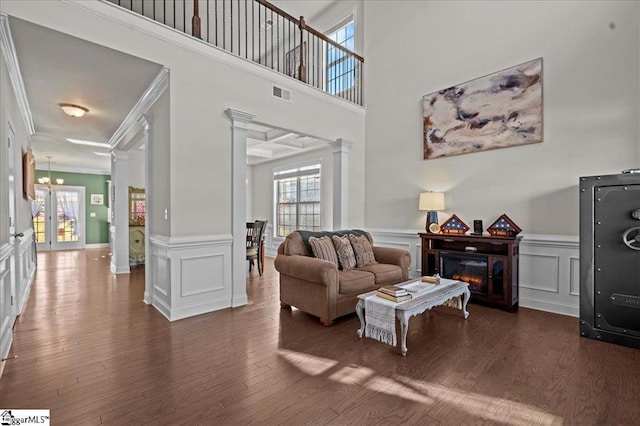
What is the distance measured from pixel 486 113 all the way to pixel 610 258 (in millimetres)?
2296

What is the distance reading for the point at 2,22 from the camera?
8.31 feet

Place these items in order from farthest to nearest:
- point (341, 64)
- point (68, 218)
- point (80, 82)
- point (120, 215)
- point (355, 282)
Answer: point (68, 218) < point (341, 64) < point (120, 215) < point (80, 82) < point (355, 282)

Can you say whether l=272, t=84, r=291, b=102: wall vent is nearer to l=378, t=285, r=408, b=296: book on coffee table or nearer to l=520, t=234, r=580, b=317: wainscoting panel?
l=378, t=285, r=408, b=296: book on coffee table

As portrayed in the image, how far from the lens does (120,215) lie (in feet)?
20.2

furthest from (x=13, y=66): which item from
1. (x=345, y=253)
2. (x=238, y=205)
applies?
(x=345, y=253)

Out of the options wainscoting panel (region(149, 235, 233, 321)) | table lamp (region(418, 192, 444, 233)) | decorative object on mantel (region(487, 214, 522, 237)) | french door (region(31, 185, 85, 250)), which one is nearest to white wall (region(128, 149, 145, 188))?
wainscoting panel (region(149, 235, 233, 321))

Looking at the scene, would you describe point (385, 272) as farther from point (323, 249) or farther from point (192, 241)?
point (192, 241)

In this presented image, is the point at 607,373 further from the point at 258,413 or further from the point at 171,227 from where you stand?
the point at 171,227

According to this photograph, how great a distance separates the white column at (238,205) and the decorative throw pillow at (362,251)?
1432mm

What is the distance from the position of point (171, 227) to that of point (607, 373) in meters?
4.05

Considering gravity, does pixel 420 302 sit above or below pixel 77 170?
below

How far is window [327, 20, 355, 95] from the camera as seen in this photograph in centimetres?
623

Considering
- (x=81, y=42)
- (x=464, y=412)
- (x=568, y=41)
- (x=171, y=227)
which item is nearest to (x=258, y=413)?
(x=464, y=412)

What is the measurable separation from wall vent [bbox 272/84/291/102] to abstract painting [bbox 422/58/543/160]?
2.12m
